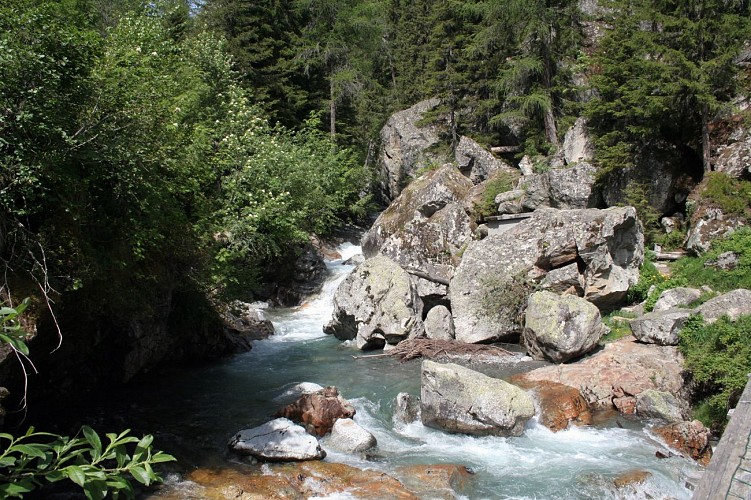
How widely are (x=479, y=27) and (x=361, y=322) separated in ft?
68.9

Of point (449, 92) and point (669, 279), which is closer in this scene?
point (669, 279)

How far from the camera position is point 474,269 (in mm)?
16719

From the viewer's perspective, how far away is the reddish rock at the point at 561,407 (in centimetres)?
1005

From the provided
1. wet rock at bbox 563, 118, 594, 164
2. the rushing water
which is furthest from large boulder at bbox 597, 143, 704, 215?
the rushing water

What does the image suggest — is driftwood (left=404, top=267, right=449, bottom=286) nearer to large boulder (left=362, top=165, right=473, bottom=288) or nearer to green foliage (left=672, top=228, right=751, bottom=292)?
large boulder (left=362, top=165, right=473, bottom=288)

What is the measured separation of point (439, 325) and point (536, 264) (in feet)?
11.7

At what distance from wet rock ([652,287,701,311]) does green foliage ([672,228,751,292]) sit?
3.49 feet

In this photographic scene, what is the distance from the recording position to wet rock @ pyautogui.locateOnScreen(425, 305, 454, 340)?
15867 millimetres

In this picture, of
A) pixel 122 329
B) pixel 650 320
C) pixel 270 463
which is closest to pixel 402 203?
pixel 650 320

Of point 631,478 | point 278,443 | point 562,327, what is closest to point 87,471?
point 278,443

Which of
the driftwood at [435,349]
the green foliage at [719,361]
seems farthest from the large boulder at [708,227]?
the driftwood at [435,349]

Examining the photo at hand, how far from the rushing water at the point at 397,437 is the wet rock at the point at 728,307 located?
11.4 feet

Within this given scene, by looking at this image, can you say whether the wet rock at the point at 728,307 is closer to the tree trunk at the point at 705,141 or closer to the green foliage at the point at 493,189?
the tree trunk at the point at 705,141

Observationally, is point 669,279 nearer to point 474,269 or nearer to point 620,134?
point 474,269
